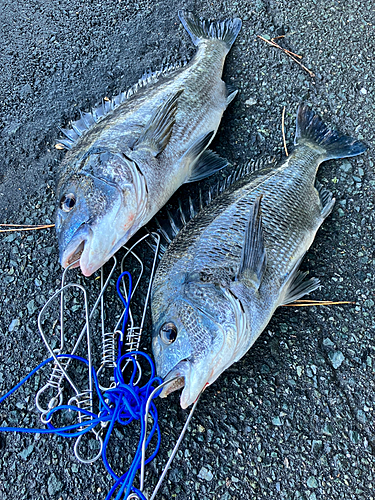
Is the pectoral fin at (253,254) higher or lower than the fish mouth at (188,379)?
higher

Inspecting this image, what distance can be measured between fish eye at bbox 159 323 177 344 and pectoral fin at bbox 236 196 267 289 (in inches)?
17.6

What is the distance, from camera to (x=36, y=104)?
3.62m

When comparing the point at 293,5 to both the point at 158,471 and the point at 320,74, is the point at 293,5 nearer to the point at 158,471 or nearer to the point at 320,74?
the point at 320,74

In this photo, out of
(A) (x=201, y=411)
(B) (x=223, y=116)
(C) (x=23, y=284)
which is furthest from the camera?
A: (B) (x=223, y=116)

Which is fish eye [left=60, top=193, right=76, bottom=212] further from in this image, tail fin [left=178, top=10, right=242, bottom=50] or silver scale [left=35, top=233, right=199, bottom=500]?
tail fin [left=178, top=10, right=242, bottom=50]

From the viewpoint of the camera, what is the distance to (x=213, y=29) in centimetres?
362

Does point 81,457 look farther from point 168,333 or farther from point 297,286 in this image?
point 297,286

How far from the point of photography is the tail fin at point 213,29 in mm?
3591

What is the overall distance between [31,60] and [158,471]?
407 cm

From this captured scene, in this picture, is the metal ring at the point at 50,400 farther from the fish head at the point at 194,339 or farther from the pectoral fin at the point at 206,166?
the pectoral fin at the point at 206,166

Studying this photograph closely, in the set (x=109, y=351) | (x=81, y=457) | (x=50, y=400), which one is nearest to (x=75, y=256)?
(x=109, y=351)

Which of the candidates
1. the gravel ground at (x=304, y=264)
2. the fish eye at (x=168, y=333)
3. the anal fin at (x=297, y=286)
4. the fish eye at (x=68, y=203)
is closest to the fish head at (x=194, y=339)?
the fish eye at (x=168, y=333)

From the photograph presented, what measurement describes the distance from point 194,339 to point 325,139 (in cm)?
207

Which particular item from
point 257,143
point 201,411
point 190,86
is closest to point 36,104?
point 190,86
